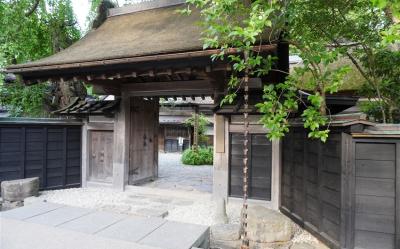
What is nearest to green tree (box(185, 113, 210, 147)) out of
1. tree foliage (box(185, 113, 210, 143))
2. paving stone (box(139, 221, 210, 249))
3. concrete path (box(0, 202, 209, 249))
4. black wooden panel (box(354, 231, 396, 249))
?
tree foliage (box(185, 113, 210, 143))

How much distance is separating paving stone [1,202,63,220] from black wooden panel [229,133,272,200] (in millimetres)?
3447

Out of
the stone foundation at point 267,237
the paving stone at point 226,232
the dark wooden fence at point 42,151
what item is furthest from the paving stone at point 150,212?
the dark wooden fence at point 42,151

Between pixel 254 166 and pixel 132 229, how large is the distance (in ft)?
10.6

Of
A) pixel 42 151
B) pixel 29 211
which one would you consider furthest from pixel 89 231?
pixel 42 151

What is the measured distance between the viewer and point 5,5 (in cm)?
867

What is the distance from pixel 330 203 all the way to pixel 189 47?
325 centimetres

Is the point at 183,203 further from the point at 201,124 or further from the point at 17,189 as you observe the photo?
the point at 201,124

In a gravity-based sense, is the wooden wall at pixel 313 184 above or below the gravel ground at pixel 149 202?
above

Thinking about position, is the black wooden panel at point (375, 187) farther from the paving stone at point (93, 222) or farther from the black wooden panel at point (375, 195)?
the paving stone at point (93, 222)

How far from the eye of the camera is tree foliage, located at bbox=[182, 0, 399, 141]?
3.44m

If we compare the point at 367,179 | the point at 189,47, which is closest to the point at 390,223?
the point at 367,179

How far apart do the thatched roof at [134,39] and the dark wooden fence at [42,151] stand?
1.54 metres

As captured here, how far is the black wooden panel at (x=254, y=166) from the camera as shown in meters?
5.67

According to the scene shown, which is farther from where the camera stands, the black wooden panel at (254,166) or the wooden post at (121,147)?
the wooden post at (121,147)
